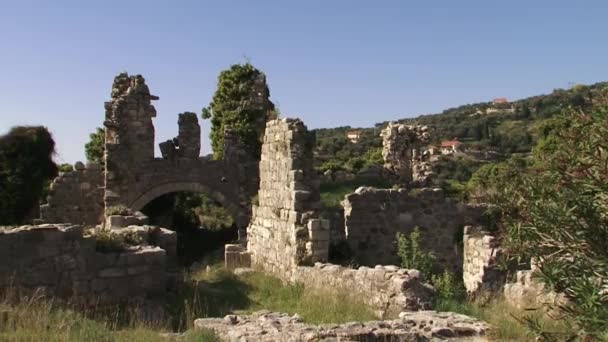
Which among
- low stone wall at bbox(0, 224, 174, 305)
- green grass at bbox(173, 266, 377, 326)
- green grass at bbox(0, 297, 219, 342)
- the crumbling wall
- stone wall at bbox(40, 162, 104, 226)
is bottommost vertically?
green grass at bbox(173, 266, 377, 326)

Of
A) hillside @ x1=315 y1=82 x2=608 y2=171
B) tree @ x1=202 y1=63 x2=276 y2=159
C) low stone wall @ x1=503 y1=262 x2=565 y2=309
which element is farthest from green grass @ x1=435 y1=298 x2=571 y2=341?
hillside @ x1=315 y1=82 x2=608 y2=171

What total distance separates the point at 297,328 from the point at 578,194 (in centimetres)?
315

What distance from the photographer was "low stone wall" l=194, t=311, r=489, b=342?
6.16 m

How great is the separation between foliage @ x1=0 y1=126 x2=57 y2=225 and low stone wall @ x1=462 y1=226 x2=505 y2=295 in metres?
14.9

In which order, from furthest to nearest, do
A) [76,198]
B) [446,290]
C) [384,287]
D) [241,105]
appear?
[241,105] → [76,198] → [446,290] → [384,287]

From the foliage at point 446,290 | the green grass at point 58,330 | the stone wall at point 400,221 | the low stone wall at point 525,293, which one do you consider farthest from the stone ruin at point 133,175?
the green grass at point 58,330

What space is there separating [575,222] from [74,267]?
6280 mm

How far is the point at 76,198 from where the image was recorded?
69.5ft

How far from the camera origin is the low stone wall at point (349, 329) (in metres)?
6.16

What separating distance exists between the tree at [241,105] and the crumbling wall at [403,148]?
5684 millimetres

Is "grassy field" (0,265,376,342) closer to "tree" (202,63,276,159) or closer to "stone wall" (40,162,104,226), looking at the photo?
"stone wall" (40,162,104,226)

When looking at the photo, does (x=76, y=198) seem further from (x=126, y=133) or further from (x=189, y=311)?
(x=189, y=311)

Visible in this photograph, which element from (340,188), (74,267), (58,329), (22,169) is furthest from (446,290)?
(22,169)

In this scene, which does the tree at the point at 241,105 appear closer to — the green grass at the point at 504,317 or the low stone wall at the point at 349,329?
the green grass at the point at 504,317
